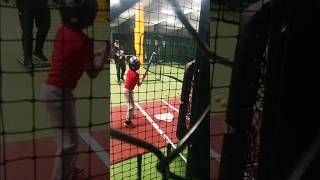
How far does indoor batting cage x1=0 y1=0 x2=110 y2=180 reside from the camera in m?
0.68

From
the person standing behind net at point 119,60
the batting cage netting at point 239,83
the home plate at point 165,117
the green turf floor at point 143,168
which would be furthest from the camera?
the home plate at point 165,117

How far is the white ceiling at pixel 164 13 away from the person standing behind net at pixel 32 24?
0.70 feet

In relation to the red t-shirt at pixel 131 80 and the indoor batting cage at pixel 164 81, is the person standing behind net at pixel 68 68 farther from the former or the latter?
the red t-shirt at pixel 131 80

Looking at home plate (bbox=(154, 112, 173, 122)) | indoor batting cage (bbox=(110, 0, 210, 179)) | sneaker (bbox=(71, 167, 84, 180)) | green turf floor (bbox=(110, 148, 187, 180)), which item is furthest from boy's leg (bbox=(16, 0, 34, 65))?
home plate (bbox=(154, 112, 173, 122))

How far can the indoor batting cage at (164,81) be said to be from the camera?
0.85m

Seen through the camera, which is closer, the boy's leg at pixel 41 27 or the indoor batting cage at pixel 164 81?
the boy's leg at pixel 41 27

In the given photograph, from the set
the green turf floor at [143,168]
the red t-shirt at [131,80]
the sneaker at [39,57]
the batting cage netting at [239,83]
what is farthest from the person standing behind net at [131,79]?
the sneaker at [39,57]

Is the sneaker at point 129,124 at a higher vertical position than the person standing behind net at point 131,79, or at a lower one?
lower

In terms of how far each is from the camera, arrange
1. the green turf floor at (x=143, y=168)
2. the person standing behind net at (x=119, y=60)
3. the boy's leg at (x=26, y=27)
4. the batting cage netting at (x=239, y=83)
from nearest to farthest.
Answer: the boy's leg at (x=26, y=27) → the batting cage netting at (x=239, y=83) → the person standing behind net at (x=119, y=60) → the green turf floor at (x=143, y=168)

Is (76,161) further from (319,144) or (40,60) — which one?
(319,144)

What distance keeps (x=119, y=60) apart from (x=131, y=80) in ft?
0.58

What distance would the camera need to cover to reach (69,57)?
0.72m

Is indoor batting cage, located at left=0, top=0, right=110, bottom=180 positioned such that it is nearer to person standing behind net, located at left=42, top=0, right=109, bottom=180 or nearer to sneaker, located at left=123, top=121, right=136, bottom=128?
person standing behind net, located at left=42, top=0, right=109, bottom=180

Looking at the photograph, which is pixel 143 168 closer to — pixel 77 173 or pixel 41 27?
pixel 77 173
